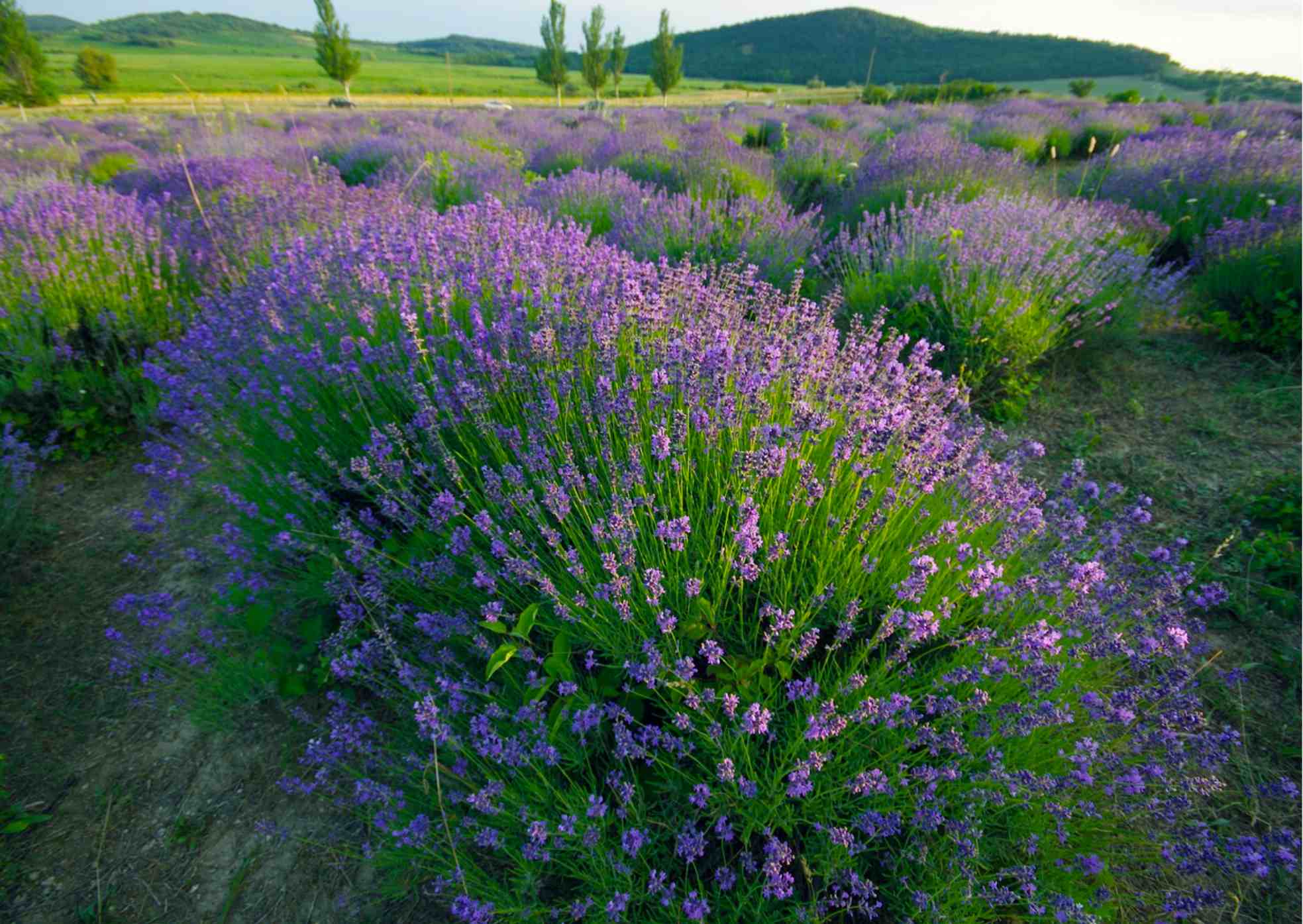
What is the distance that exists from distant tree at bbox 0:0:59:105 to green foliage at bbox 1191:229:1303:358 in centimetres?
3201

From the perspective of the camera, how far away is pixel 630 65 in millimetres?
91938

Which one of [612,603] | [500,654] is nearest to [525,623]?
[500,654]

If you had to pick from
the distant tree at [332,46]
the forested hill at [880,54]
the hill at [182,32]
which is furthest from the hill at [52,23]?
the distant tree at [332,46]

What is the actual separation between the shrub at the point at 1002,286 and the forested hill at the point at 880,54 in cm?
5262

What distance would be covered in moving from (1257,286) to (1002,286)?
201 cm

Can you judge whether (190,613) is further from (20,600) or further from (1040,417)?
(1040,417)

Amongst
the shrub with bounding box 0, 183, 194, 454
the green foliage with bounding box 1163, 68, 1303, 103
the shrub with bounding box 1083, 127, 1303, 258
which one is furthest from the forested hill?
the shrub with bounding box 0, 183, 194, 454

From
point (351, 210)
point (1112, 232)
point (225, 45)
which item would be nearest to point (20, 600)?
point (351, 210)

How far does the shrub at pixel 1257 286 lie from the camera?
159 inches

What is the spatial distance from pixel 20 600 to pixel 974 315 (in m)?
5.01

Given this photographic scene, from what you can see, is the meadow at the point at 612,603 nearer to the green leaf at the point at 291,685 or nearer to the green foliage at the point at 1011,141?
the green leaf at the point at 291,685

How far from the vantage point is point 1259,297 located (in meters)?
4.16

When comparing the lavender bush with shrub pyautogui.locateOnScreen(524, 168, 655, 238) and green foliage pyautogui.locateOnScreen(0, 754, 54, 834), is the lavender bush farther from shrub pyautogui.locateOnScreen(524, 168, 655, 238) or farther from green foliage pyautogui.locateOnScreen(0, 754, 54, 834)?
green foliage pyautogui.locateOnScreen(0, 754, 54, 834)

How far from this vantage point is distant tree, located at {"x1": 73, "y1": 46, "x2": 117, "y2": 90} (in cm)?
3569
